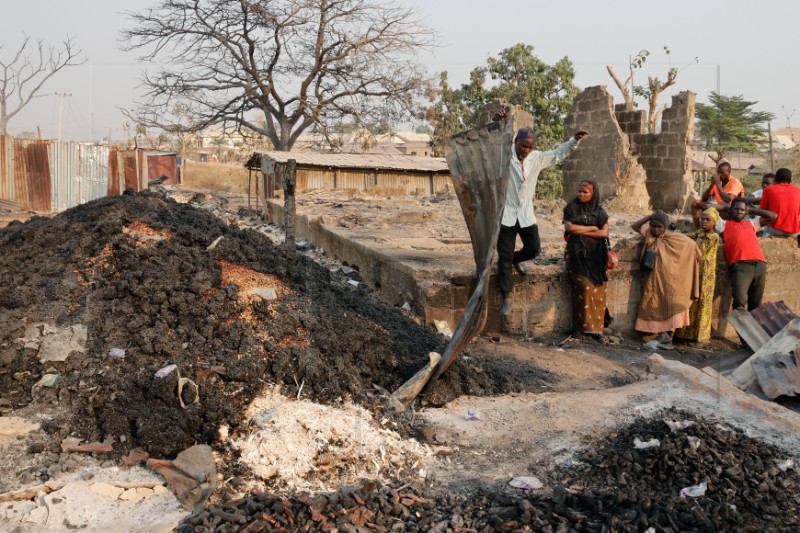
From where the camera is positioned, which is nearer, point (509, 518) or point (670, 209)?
point (509, 518)

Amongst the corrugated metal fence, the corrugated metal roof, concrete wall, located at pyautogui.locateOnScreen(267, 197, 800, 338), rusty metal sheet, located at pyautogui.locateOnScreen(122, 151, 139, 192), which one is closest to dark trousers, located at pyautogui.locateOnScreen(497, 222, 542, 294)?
concrete wall, located at pyautogui.locateOnScreen(267, 197, 800, 338)

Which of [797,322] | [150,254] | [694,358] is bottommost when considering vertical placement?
[694,358]

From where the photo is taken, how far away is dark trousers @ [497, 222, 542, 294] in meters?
6.04

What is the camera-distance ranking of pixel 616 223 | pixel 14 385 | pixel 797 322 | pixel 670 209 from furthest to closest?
pixel 670 209 < pixel 616 223 < pixel 797 322 < pixel 14 385

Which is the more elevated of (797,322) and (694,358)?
(797,322)

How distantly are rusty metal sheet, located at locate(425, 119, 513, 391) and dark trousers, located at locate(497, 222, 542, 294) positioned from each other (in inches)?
48.2

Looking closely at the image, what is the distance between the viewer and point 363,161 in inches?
810

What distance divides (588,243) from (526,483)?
11.1 ft

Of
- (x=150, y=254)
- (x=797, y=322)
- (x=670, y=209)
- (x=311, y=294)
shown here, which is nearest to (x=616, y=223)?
(x=670, y=209)

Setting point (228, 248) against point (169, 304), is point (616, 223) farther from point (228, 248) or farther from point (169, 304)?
point (169, 304)

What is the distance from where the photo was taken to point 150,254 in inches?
204

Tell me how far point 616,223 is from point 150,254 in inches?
315

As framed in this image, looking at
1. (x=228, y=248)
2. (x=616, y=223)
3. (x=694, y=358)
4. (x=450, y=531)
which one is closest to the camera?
(x=450, y=531)

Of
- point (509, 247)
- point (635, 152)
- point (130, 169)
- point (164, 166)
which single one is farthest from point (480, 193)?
point (164, 166)
